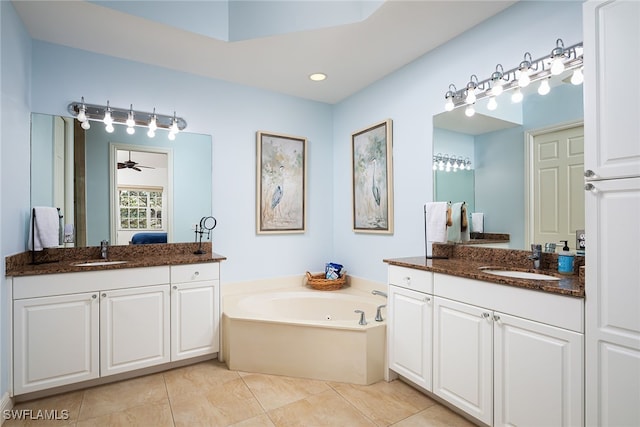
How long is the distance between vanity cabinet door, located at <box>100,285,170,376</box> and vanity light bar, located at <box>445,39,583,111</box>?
2.51 metres

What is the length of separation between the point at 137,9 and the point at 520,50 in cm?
241

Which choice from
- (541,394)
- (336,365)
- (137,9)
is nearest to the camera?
(541,394)

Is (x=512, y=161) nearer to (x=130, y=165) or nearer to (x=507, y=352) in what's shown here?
(x=507, y=352)

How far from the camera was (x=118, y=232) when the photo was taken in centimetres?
273

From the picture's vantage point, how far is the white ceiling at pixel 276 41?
84.1 inches

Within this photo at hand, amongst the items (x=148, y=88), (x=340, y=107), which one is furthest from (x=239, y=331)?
(x=340, y=107)

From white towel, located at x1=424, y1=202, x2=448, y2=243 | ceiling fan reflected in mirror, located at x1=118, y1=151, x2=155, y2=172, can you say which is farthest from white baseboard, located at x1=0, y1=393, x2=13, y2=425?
white towel, located at x1=424, y1=202, x2=448, y2=243

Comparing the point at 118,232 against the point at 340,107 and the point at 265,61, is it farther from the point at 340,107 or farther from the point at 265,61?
the point at 340,107

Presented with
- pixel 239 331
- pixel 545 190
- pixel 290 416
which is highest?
pixel 545 190

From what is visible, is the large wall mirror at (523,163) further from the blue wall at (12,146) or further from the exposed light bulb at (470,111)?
the blue wall at (12,146)

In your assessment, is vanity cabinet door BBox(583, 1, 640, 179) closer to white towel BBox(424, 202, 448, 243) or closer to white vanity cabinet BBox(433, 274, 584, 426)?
white vanity cabinet BBox(433, 274, 584, 426)

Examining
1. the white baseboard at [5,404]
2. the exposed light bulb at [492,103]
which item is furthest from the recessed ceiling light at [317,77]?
the white baseboard at [5,404]

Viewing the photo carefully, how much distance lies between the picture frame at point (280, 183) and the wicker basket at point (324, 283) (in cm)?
51

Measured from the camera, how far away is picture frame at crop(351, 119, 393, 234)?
3.05 metres
